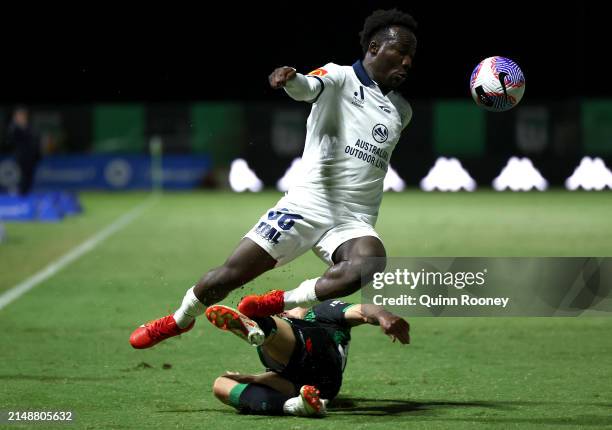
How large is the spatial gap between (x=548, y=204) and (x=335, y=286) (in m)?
19.5

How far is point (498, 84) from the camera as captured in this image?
7.57 meters

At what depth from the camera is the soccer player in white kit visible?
23.2 ft

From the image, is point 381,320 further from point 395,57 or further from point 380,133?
point 395,57

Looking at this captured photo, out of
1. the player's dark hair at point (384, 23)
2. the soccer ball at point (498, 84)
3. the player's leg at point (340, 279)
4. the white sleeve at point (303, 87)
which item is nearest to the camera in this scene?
the white sleeve at point (303, 87)

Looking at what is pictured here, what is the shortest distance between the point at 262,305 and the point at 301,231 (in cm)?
67

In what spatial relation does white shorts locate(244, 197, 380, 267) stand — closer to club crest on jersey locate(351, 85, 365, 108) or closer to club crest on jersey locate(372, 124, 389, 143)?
club crest on jersey locate(372, 124, 389, 143)

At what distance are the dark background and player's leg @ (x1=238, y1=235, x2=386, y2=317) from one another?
26.0 meters

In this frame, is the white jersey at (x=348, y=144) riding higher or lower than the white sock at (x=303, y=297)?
higher

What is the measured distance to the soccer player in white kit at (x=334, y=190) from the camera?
278 inches

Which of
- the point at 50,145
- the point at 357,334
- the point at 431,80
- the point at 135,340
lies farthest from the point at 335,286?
the point at 431,80

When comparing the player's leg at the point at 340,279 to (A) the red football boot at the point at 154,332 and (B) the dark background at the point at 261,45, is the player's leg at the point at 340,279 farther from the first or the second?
(B) the dark background at the point at 261,45

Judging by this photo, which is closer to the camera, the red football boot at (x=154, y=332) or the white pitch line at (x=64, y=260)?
the red football boot at (x=154, y=332)

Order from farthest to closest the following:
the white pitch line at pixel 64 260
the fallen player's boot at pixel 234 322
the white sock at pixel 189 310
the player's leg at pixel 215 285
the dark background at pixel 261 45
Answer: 1. the dark background at pixel 261 45
2. the white pitch line at pixel 64 260
3. the white sock at pixel 189 310
4. the player's leg at pixel 215 285
5. the fallen player's boot at pixel 234 322

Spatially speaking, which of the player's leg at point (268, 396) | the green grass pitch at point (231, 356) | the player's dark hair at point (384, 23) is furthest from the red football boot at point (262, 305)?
the player's dark hair at point (384, 23)
